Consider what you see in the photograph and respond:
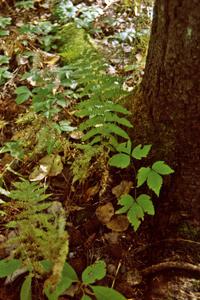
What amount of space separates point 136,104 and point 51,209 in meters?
0.75

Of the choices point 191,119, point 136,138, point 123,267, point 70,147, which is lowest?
point 123,267

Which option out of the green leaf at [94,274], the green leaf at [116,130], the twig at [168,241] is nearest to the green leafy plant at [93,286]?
the green leaf at [94,274]

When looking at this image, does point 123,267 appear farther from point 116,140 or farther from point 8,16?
point 8,16

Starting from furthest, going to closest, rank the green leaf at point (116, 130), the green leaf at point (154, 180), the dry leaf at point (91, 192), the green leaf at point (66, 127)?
1. the green leaf at point (66, 127)
2. the dry leaf at point (91, 192)
3. the green leaf at point (116, 130)
4. the green leaf at point (154, 180)

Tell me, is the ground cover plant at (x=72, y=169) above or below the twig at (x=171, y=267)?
above

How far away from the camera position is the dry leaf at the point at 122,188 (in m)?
2.32

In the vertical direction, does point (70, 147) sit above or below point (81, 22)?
below

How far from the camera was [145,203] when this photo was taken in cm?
214

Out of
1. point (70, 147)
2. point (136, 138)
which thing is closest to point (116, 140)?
point (136, 138)

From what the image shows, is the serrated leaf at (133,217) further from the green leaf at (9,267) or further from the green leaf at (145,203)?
the green leaf at (9,267)

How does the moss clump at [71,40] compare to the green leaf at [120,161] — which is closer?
the green leaf at [120,161]

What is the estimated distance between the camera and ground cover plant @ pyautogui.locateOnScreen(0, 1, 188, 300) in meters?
1.94

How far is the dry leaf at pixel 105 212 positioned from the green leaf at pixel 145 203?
0.68 feet

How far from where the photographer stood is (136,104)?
238cm
